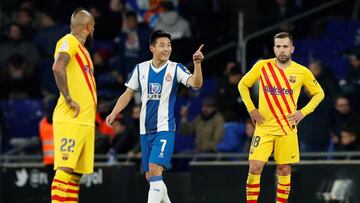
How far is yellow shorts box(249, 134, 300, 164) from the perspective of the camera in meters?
14.6

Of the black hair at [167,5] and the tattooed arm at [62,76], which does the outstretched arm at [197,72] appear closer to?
the tattooed arm at [62,76]

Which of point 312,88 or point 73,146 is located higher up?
point 312,88

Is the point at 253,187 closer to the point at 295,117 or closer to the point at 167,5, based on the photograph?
the point at 295,117

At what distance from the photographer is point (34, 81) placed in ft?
73.2

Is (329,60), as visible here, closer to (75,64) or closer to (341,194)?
(341,194)

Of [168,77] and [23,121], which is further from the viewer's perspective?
[23,121]

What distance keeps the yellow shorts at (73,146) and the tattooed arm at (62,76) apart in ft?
0.78

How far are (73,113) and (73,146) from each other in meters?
0.36

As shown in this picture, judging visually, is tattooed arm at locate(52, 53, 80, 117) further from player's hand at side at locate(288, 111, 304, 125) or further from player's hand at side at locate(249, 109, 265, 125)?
player's hand at side at locate(288, 111, 304, 125)

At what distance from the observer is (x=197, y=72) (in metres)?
13.8

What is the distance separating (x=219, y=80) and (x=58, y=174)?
751 cm

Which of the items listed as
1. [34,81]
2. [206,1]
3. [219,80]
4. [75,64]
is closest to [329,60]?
[219,80]

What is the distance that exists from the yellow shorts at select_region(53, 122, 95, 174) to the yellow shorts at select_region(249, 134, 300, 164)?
2267 millimetres

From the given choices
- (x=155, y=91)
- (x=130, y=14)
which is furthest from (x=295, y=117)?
(x=130, y=14)
